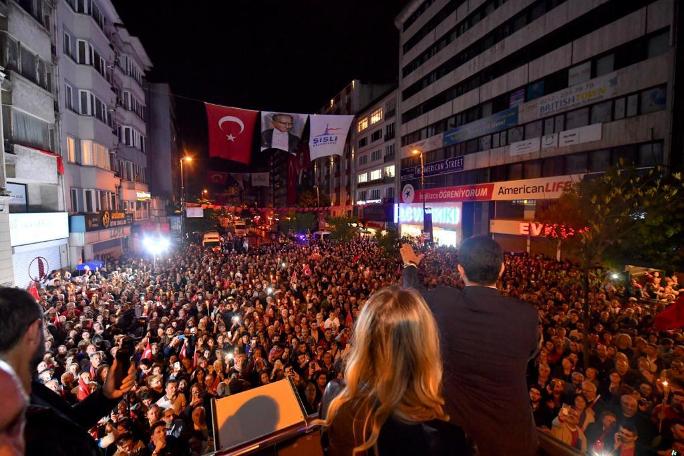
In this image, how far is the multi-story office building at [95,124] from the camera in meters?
21.9

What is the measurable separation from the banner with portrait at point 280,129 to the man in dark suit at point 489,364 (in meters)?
14.1

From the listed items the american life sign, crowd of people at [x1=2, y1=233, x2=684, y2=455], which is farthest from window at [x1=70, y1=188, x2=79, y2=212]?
the american life sign

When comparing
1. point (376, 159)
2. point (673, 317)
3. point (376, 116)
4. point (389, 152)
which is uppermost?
point (376, 116)

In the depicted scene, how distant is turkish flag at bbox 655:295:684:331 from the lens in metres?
7.79

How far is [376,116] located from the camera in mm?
56500

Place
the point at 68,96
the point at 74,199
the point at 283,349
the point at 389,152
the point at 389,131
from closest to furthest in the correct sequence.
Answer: the point at 283,349 → the point at 68,96 → the point at 74,199 → the point at 389,131 → the point at 389,152

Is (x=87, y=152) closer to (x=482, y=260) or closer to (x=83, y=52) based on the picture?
(x=83, y=52)

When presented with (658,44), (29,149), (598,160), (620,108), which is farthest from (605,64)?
(29,149)

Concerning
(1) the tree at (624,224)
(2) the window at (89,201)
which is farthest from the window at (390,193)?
(1) the tree at (624,224)

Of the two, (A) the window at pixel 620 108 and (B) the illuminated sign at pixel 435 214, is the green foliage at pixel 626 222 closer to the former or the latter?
(A) the window at pixel 620 108

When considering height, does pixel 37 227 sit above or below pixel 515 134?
below

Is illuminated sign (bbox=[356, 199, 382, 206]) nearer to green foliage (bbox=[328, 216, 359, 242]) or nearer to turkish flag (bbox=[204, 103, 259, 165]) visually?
green foliage (bbox=[328, 216, 359, 242])

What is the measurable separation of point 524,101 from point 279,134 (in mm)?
20496

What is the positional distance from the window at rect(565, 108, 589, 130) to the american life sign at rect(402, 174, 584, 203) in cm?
319
